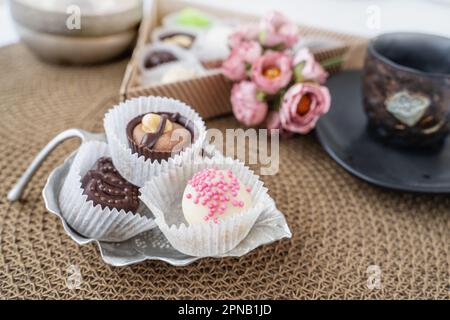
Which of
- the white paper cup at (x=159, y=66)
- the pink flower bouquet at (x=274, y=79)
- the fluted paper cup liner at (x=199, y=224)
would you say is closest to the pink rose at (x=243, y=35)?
the pink flower bouquet at (x=274, y=79)

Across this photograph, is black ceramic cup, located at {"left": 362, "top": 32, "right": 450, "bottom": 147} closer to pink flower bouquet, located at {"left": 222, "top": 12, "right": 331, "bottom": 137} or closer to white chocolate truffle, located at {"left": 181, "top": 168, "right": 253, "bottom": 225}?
pink flower bouquet, located at {"left": 222, "top": 12, "right": 331, "bottom": 137}

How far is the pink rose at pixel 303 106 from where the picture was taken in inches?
32.8

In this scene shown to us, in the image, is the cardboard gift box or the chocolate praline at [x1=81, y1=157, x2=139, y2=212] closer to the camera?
the chocolate praline at [x1=81, y1=157, x2=139, y2=212]

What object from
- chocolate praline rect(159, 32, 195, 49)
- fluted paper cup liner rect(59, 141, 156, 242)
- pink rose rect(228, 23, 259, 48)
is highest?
pink rose rect(228, 23, 259, 48)

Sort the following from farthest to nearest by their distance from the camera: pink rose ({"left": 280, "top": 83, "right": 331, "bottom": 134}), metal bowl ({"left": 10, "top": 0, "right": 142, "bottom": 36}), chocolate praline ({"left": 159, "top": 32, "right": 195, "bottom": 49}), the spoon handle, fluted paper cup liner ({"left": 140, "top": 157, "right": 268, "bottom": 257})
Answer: chocolate praline ({"left": 159, "top": 32, "right": 195, "bottom": 49}) < metal bowl ({"left": 10, "top": 0, "right": 142, "bottom": 36}) < pink rose ({"left": 280, "top": 83, "right": 331, "bottom": 134}) < the spoon handle < fluted paper cup liner ({"left": 140, "top": 157, "right": 268, "bottom": 257})

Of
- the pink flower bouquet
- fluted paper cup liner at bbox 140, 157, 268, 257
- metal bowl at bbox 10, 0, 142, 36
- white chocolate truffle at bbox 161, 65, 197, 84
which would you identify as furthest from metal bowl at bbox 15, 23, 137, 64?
fluted paper cup liner at bbox 140, 157, 268, 257

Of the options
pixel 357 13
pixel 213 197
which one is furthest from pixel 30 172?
pixel 357 13

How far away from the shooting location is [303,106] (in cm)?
85

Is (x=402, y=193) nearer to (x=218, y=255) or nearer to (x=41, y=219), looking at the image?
(x=218, y=255)

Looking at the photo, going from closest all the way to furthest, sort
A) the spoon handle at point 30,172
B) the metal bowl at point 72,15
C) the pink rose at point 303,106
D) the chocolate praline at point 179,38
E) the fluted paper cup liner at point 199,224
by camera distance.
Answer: the fluted paper cup liner at point 199,224 < the spoon handle at point 30,172 < the pink rose at point 303,106 < the metal bowl at point 72,15 < the chocolate praline at point 179,38

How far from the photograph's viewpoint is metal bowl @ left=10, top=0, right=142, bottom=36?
950 mm

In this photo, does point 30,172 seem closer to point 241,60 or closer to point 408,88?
point 241,60

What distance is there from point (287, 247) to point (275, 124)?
0.96 ft

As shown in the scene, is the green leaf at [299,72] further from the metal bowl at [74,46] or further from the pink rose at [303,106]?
the metal bowl at [74,46]
